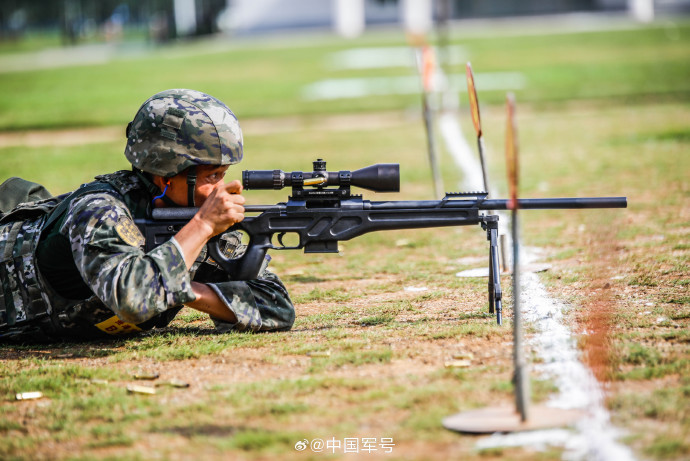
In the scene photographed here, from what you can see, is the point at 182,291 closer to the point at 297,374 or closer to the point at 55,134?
the point at 297,374

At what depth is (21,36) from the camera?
3494 inches

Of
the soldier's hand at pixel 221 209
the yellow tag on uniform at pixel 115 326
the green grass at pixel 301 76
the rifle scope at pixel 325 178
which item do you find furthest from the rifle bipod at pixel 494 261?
the green grass at pixel 301 76

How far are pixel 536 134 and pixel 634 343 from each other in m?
12.9

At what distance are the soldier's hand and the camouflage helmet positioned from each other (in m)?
0.31

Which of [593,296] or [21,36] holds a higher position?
[21,36]

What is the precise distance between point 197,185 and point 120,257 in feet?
2.42

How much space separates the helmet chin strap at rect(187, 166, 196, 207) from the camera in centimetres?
550

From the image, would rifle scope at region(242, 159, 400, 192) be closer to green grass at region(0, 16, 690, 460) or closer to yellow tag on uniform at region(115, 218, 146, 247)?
yellow tag on uniform at region(115, 218, 146, 247)

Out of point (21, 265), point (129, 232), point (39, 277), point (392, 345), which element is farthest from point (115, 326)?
point (392, 345)

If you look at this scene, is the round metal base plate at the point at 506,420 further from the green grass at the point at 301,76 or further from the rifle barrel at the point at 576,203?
the green grass at the point at 301,76

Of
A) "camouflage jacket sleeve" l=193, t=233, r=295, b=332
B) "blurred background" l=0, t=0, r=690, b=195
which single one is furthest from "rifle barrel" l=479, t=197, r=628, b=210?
"blurred background" l=0, t=0, r=690, b=195

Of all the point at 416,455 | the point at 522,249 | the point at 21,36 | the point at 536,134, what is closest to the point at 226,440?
the point at 416,455

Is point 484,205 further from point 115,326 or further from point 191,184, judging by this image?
point 115,326

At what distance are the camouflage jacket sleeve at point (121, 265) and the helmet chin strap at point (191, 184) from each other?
45cm
